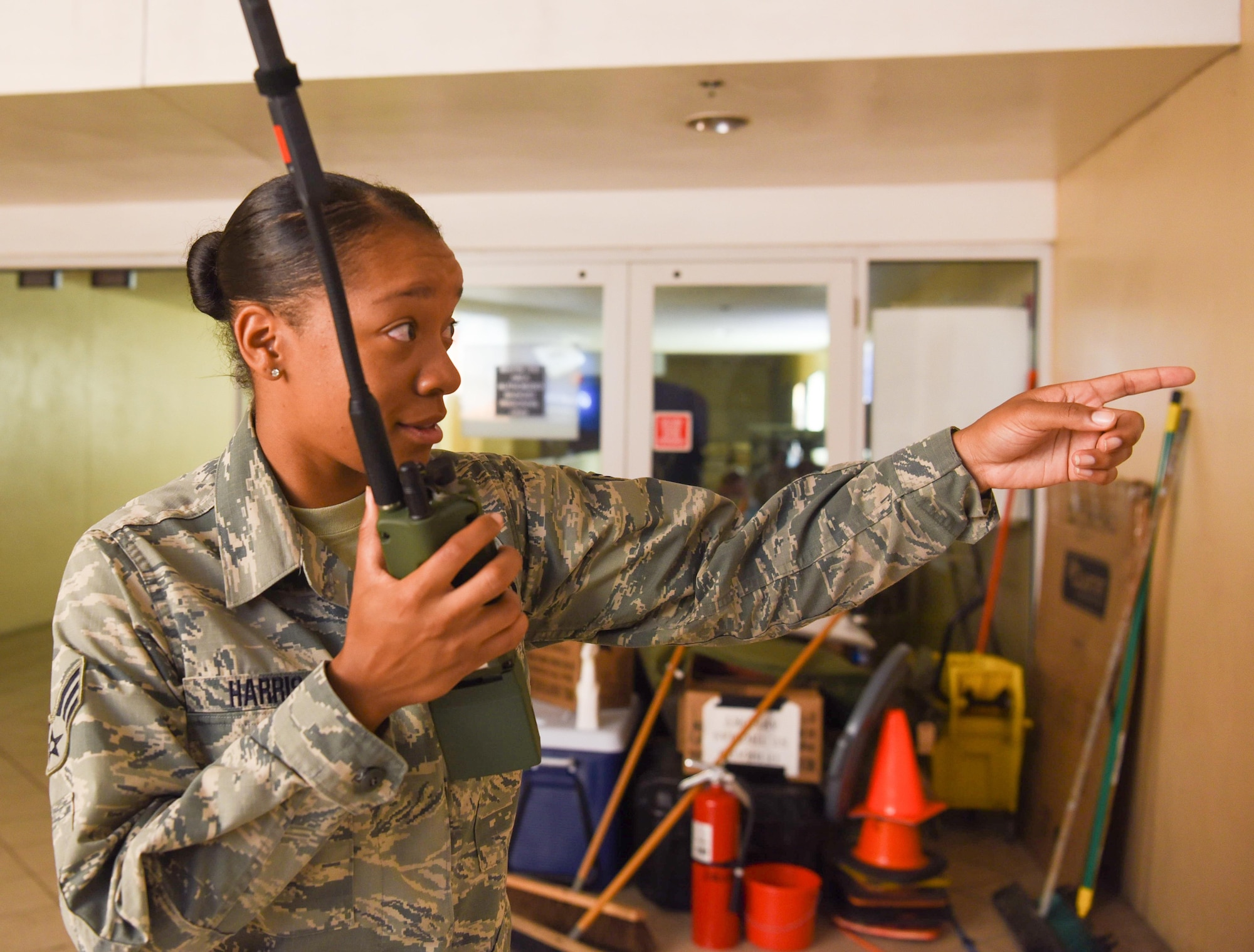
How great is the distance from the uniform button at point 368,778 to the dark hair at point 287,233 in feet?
1.48

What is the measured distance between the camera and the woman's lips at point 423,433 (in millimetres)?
942

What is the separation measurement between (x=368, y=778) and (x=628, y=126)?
2542mm

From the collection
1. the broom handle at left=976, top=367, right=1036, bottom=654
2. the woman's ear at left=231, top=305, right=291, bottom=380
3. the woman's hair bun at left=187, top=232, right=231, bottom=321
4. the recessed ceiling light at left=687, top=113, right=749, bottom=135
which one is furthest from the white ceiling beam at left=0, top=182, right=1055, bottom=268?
Answer: the woman's ear at left=231, top=305, right=291, bottom=380

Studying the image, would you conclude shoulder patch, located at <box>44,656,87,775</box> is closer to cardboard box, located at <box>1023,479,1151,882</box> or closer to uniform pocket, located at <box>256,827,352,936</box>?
uniform pocket, located at <box>256,827,352,936</box>

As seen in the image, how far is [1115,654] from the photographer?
2.68 m

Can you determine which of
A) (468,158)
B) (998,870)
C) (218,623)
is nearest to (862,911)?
(998,870)

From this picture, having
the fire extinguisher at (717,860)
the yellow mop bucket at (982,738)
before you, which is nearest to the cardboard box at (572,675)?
the fire extinguisher at (717,860)

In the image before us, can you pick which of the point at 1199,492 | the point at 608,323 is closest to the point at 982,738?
the point at 1199,492

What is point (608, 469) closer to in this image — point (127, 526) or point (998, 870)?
point (998, 870)

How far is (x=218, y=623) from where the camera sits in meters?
0.87

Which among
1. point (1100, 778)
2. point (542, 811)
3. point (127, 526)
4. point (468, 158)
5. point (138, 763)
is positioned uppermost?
point (468, 158)

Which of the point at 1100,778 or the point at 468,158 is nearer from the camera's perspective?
the point at 1100,778

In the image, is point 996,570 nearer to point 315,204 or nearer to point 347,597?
point 347,597

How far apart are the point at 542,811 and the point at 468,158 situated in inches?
85.5
